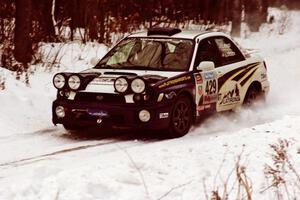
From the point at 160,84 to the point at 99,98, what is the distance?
0.85 metres

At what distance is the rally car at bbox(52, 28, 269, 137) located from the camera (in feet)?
31.0

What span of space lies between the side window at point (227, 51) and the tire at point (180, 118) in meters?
A: 1.33

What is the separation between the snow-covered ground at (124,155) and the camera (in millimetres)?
6602

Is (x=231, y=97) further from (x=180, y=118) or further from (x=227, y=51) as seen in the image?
(x=180, y=118)

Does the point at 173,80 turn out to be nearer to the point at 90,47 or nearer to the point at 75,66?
the point at 75,66

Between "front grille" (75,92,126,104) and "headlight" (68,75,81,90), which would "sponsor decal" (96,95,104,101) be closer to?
"front grille" (75,92,126,104)

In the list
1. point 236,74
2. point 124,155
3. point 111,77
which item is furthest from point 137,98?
point 236,74

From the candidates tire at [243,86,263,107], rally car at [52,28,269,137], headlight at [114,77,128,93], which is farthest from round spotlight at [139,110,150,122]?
tire at [243,86,263,107]

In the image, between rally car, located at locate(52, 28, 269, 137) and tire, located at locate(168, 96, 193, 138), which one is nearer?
rally car, located at locate(52, 28, 269, 137)

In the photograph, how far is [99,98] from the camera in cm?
958

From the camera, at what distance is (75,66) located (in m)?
15.8

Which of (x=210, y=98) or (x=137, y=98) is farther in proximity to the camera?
(x=210, y=98)

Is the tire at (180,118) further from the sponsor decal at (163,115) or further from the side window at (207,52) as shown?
the side window at (207,52)

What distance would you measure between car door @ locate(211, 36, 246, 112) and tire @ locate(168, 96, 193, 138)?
867mm
